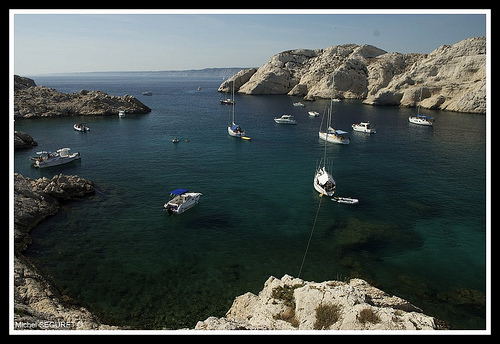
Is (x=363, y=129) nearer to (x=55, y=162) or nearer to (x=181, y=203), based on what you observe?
(x=181, y=203)

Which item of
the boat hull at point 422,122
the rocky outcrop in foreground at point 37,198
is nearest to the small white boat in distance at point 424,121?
the boat hull at point 422,122

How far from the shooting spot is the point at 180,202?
3994cm

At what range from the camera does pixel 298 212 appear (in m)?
40.4

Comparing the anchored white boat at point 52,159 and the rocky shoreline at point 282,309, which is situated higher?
the anchored white boat at point 52,159

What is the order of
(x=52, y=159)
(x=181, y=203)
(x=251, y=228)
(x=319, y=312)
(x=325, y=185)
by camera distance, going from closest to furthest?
1. (x=319, y=312)
2. (x=251, y=228)
3. (x=181, y=203)
4. (x=325, y=185)
5. (x=52, y=159)

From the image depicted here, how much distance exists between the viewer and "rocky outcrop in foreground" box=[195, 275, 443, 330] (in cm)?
1595

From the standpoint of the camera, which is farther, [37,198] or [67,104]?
[67,104]

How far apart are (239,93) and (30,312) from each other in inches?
6907

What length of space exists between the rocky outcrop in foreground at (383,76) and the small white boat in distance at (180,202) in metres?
114

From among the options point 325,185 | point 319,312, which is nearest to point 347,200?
point 325,185

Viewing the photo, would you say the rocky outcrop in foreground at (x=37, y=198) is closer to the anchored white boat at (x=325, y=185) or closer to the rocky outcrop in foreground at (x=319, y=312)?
the rocky outcrop in foreground at (x=319, y=312)

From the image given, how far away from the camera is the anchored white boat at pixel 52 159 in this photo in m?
54.9

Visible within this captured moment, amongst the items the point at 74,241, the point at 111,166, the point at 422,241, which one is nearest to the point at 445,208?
the point at 422,241

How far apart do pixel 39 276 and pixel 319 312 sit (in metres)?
22.0
